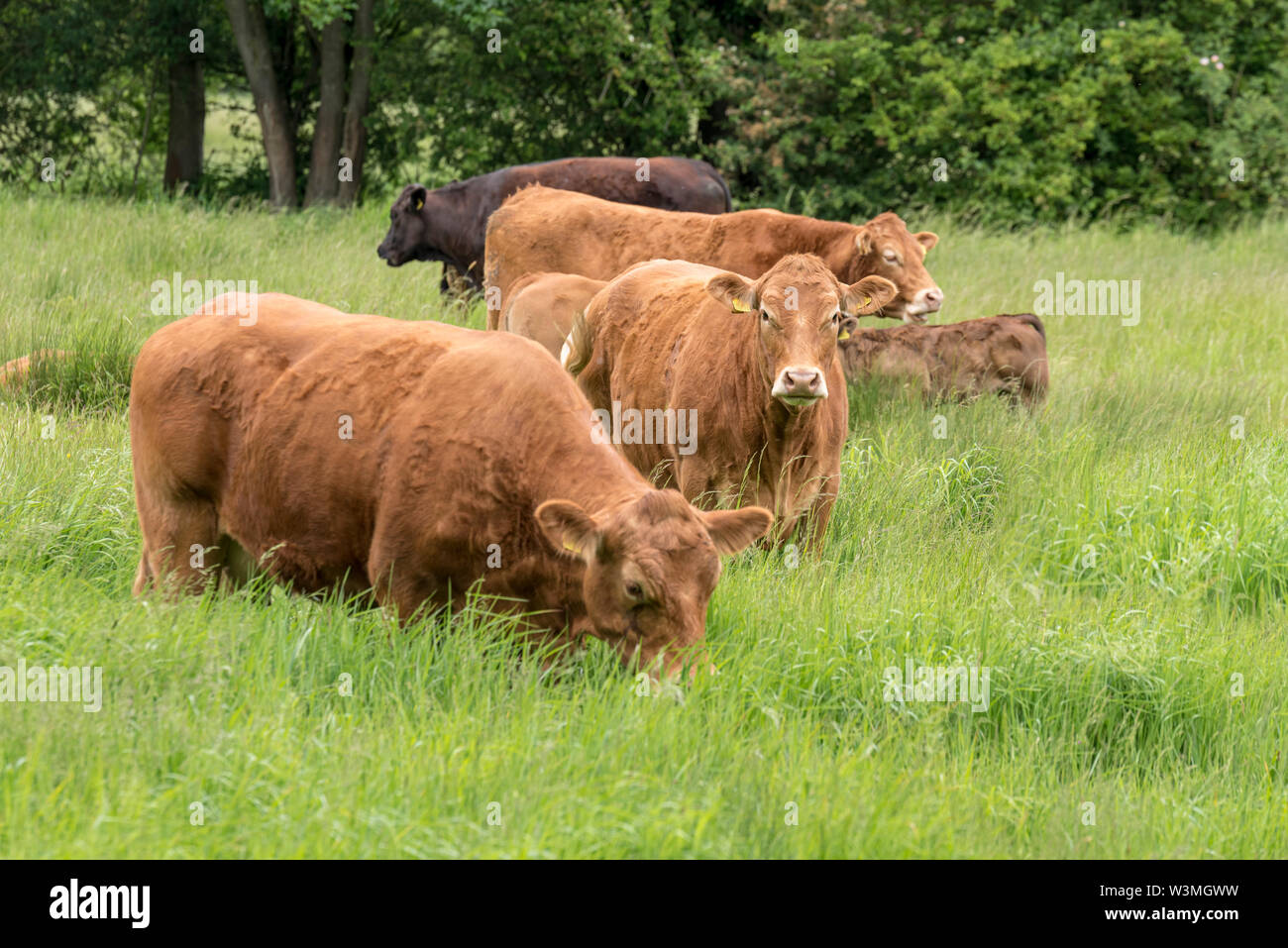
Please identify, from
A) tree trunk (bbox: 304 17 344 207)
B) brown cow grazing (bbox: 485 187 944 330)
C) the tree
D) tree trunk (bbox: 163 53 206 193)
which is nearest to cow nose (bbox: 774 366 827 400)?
brown cow grazing (bbox: 485 187 944 330)

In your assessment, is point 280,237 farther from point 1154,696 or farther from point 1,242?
point 1154,696

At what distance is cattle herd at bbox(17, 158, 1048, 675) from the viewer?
4512mm

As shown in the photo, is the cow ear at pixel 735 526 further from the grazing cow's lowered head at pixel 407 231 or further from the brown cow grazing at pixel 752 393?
the grazing cow's lowered head at pixel 407 231

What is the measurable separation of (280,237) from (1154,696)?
12.0m

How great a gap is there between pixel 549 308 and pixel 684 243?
1.59 m

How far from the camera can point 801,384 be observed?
19.4 ft

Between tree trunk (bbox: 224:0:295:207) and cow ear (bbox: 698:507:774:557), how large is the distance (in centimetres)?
1603

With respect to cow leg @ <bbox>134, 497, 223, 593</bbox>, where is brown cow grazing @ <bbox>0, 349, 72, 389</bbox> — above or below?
above

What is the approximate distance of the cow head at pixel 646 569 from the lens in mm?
4348

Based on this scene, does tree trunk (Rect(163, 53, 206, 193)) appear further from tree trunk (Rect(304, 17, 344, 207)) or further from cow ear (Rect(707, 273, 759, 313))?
cow ear (Rect(707, 273, 759, 313))

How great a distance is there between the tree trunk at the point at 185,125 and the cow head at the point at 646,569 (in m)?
18.8

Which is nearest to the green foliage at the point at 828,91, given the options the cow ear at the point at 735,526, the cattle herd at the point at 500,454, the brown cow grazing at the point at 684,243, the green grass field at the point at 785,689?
the brown cow grazing at the point at 684,243

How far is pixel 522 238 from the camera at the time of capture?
1162cm
